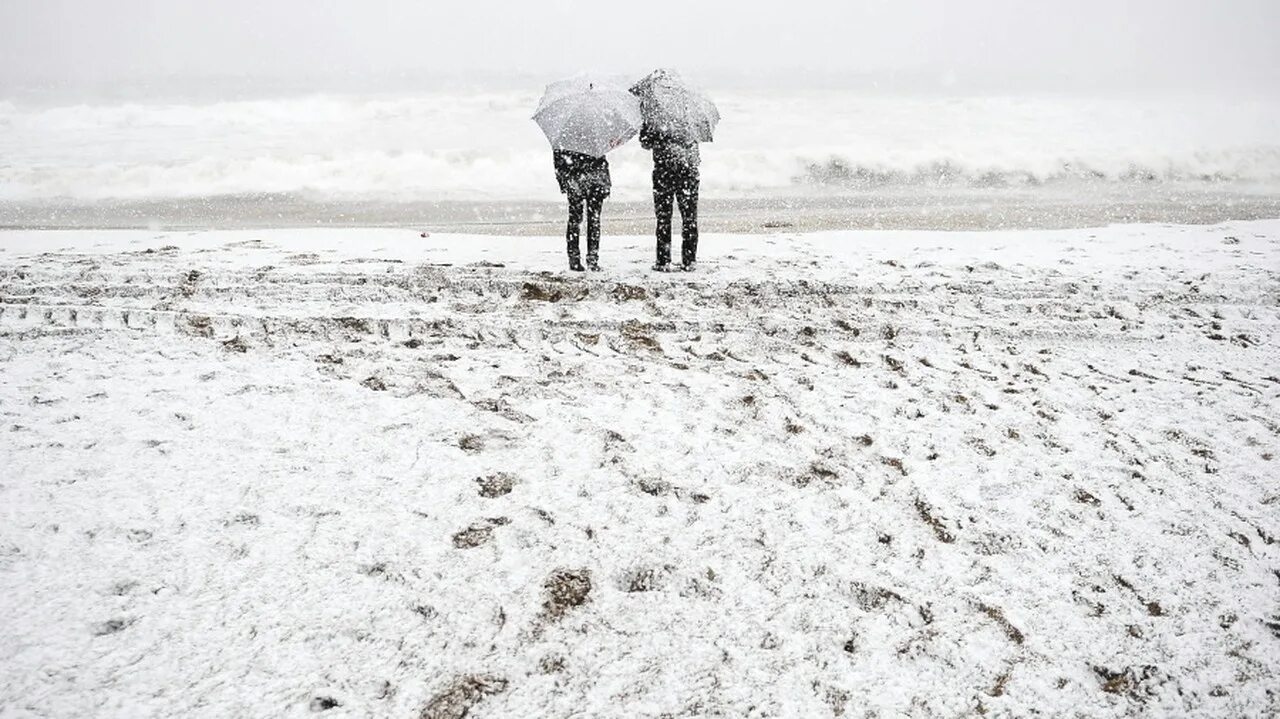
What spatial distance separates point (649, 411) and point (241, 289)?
3610 millimetres

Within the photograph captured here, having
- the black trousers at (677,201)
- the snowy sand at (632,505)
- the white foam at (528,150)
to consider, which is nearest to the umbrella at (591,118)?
the black trousers at (677,201)

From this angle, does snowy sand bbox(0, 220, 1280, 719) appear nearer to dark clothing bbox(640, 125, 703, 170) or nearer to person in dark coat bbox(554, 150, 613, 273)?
person in dark coat bbox(554, 150, 613, 273)

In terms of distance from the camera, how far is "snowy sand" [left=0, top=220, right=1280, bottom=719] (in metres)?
2.10

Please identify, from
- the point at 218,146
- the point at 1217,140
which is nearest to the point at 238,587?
the point at 218,146

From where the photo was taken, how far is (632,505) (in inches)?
112

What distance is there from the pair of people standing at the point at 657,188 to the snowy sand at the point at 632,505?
1.07m

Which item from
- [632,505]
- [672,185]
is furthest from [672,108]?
[632,505]

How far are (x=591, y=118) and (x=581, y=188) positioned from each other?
0.61m

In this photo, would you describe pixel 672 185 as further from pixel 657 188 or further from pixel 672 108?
pixel 672 108

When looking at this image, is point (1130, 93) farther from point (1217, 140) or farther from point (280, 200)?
point (280, 200)

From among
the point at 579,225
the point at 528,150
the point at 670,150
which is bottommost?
the point at 579,225

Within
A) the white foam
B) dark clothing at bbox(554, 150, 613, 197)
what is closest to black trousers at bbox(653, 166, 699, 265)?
dark clothing at bbox(554, 150, 613, 197)

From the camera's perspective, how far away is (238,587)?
2.35m

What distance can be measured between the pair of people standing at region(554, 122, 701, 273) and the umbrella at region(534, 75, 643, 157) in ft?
0.61
